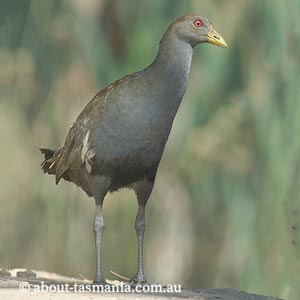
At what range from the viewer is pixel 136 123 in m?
7.62

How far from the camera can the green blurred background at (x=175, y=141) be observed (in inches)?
468

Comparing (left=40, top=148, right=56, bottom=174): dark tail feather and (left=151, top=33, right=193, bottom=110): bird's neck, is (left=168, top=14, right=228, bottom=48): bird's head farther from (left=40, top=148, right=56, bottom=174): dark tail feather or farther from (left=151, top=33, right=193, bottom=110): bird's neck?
(left=40, top=148, right=56, bottom=174): dark tail feather

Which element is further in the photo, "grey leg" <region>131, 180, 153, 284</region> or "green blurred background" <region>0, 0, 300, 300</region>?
"green blurred background" <region>0, 0, 300, 300</region>

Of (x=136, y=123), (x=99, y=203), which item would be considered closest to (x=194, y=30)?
(x=136, y=123)

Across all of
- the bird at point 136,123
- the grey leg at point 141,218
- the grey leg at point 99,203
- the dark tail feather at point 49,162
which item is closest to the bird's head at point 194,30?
the bird at point 136,123

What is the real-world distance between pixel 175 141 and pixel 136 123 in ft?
15.1

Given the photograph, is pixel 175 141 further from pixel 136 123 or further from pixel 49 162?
pixel 136 123

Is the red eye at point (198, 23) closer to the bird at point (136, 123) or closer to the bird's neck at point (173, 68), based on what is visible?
the bird at point (136, 123)

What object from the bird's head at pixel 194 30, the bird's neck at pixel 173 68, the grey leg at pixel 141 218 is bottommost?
the grey leg at pixel 141 218

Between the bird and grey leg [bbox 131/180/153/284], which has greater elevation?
the bird

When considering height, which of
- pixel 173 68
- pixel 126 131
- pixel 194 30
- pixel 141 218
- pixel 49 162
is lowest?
pixel 141 218

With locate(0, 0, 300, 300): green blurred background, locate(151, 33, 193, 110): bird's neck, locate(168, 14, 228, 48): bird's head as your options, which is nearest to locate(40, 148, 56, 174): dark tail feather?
locate(151, 33, 193, 110): bird's neck

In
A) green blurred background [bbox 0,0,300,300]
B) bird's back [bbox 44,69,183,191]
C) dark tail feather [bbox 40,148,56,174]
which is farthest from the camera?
green blurred background [bbox 0,0,300,300]

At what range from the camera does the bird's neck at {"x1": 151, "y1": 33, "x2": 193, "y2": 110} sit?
7.73 m
